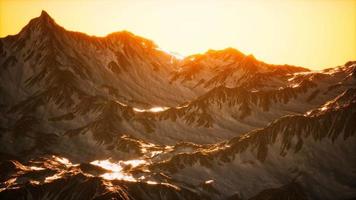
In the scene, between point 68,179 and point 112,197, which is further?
point 68,179

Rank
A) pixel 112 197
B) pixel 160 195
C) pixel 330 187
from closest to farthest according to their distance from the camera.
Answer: pixel 112 197
pixel 160 195
pixel 330 187

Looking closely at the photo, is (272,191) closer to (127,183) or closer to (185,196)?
(185,196)

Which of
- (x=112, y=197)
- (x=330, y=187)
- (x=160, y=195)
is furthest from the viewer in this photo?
(x=330, y=187)

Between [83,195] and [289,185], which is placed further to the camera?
[289,185]

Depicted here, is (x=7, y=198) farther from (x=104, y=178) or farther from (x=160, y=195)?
(x=160, y=195)

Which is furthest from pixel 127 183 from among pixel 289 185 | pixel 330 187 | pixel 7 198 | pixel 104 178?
pixel 330 187

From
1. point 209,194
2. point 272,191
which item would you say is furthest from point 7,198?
point 272,191

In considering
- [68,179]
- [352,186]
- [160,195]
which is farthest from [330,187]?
[68,179]

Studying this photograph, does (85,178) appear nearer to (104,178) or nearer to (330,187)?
(104,178)
